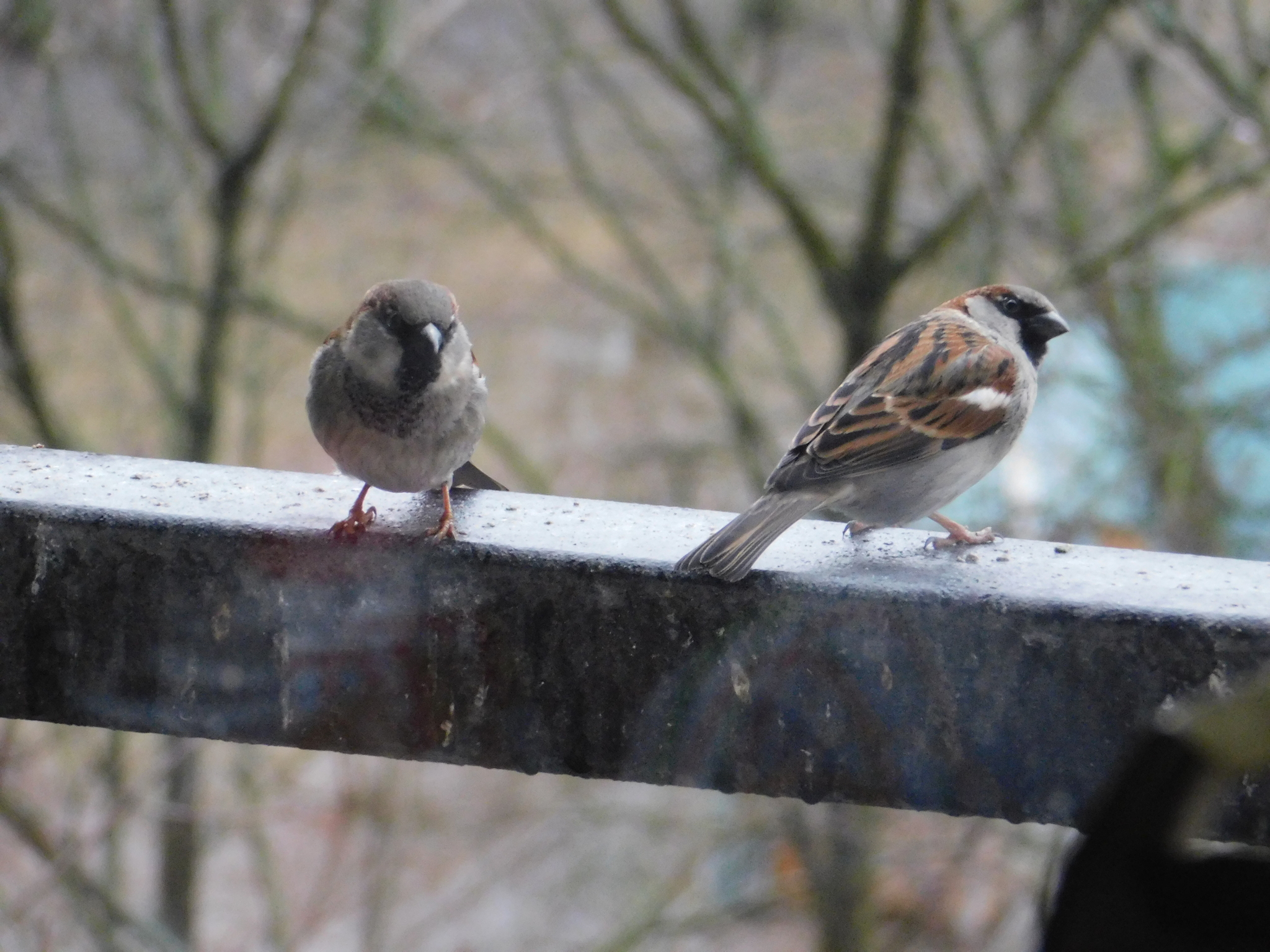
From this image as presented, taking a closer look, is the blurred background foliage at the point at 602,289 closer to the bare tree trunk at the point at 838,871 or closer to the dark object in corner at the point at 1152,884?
the bare tree trunk at the point at 838,871

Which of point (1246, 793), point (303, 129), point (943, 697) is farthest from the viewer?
point (303, 129)

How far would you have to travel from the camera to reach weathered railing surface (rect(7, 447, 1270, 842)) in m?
1.51

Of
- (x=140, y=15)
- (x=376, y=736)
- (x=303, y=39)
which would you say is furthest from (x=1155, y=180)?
(x=376, y=736)

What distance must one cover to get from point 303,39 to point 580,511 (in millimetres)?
4158

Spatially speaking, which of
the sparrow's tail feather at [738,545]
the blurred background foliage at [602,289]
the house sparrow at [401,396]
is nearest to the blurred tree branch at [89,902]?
the blurred background foliage at [602,289]

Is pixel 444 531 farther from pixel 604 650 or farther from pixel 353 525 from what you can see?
pixel 604 650

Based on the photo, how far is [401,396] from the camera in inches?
95.2

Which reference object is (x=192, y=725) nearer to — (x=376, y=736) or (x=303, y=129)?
(x=376, y=736)

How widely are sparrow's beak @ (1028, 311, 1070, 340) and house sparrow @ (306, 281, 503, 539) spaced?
4.71ft

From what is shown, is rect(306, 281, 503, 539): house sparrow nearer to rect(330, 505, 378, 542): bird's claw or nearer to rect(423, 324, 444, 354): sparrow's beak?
rect(423, 324, 444, 354): sparrow's beak

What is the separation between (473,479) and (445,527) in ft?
2.06

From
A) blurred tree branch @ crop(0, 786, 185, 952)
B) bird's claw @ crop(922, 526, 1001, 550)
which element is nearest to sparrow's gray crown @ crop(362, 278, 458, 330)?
bird's claw @ crop(922, 526, 1001, 550)

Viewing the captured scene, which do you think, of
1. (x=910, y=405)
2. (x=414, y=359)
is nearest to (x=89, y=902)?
(x=414, y=359)

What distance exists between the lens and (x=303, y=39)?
215 inches
